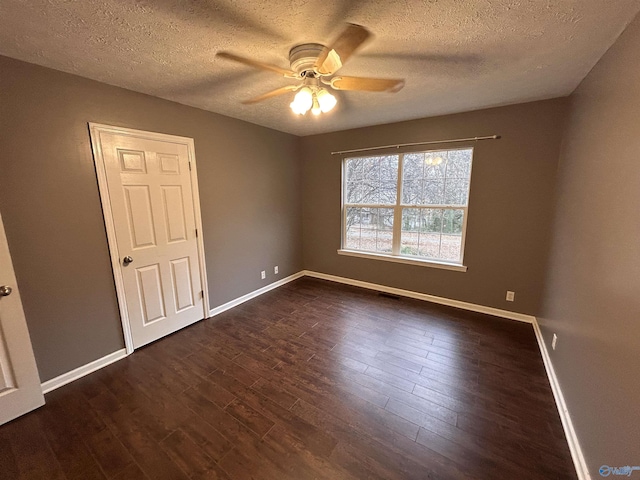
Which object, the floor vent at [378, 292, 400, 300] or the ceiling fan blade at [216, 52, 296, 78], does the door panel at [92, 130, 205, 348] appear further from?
the floor vent at [378, 292, 400, 300]

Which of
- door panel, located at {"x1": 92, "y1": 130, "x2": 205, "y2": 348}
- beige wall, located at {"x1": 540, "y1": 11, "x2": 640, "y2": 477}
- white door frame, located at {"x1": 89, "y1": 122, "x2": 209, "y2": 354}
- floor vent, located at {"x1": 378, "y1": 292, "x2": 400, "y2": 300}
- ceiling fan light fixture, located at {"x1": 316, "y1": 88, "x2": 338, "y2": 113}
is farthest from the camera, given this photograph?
floor vent, located at {"x1": 378, "y1": 292, "x2": 400, "y2": 300}

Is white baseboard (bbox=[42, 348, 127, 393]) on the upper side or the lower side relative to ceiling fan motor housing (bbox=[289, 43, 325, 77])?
lower

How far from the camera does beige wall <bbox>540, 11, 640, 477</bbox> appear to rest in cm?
108

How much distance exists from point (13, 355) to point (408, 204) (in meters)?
3.96

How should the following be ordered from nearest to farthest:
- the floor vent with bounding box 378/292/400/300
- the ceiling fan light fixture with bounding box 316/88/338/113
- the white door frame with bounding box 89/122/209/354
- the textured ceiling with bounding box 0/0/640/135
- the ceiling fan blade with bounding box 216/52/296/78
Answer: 1. the textured ceiling with bounding box 0/0/640/135
2. the ceiling fan blade with bounding box 216/52/296/78
3. the ceiling fan light fixture with bounding box 316/88/338/113
4. the white door frame with bounding box 89/122/209/354
5. the floor vent with bounding box 378/292/400/300

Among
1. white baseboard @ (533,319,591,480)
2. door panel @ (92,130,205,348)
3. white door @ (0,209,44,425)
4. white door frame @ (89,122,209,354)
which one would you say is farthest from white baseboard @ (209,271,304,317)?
white baseboard @ (533,319,591,480)

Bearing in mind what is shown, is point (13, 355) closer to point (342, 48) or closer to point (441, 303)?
point (342, 48)

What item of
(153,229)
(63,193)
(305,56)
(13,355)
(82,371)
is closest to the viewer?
(305,56)

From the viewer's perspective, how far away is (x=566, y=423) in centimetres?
158

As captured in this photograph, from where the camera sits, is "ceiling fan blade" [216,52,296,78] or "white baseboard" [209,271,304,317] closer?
"ceiling fan blade" [216,52,296,78]

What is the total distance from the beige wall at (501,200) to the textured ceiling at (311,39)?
422 mm

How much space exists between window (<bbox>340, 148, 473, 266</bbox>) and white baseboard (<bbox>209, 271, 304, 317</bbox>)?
3.27 feet

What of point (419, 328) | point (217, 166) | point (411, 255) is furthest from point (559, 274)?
point (217, 166)

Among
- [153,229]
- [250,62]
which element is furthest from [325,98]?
[153,229]
